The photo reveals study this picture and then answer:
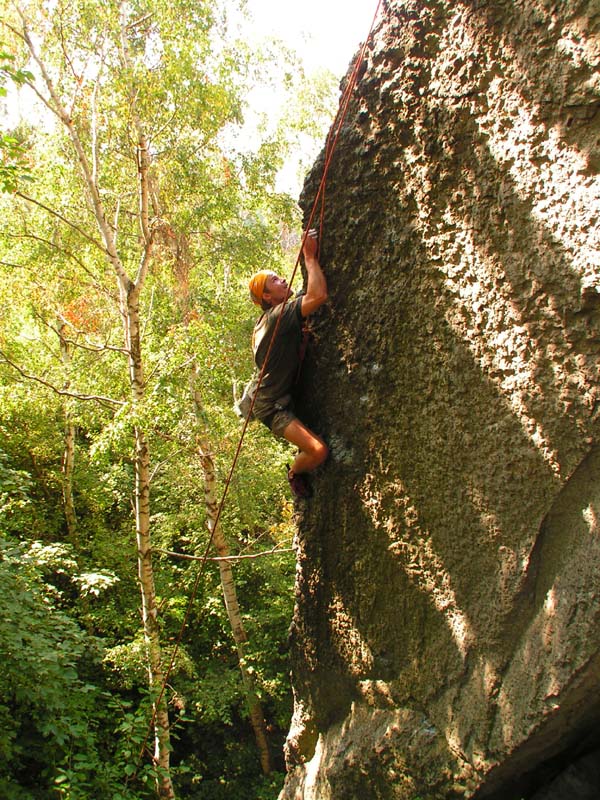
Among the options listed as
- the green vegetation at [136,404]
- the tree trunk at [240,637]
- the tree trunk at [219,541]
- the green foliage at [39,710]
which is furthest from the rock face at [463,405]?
the tree trunk at [240,637]

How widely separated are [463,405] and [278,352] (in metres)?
1.14

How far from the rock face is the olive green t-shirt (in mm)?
137

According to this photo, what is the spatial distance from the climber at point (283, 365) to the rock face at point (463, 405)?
0.12m

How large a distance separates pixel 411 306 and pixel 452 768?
7.62 ft

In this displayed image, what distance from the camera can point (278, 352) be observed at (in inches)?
140

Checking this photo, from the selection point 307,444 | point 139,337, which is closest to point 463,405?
point 307,444

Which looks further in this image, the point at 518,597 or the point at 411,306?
the point at 411,306

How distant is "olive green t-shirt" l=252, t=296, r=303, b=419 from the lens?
349 centimetres

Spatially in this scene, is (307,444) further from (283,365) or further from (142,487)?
(142,487)

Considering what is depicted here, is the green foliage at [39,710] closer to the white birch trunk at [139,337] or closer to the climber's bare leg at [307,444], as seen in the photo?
the white birch trunk at [139,337]

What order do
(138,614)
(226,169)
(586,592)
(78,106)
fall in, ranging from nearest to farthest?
(586,592), (78,106), (226,169), (138,614)

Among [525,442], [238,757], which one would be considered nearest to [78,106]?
[525,442]

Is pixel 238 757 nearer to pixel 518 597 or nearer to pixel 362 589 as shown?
pixel 362 589

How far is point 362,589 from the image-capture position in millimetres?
3566
